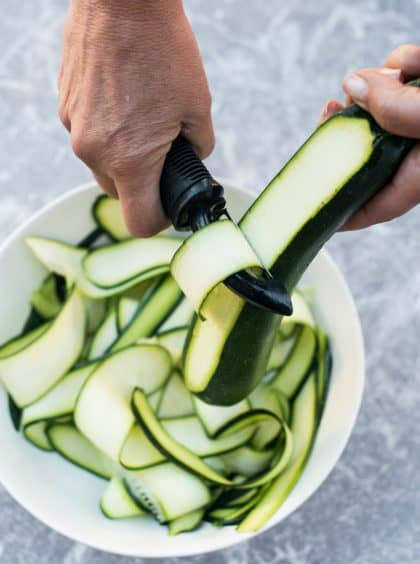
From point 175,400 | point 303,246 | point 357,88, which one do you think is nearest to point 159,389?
point 175,400

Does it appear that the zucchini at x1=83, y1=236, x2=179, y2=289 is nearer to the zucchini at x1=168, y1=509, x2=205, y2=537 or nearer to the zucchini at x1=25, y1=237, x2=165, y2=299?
the zucchini at x1=25, y1=237, x2=165, y2=299

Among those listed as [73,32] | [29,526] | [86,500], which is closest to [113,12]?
[73,32]

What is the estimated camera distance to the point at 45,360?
0.95 metres

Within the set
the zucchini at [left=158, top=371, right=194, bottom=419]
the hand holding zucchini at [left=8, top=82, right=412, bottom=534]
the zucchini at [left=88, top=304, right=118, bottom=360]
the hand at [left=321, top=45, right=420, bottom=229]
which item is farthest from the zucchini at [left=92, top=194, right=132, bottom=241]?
the hand at [left=321, top=45, right=420, bottom=229]

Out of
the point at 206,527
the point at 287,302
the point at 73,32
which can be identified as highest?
the point at 73,32

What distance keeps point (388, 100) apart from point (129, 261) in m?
0.45

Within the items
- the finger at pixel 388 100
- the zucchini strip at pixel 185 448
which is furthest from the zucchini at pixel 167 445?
the finger at pixel 388 100

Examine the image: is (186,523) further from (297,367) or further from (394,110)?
(394,110)

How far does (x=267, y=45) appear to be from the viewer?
1.22 m

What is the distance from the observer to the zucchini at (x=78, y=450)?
38.1 inches

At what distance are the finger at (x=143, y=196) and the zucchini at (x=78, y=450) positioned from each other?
0.33 m

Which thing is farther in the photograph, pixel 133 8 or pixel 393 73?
pixel 393 73

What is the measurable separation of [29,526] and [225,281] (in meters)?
0.58

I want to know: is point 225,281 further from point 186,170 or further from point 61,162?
point 61,162
